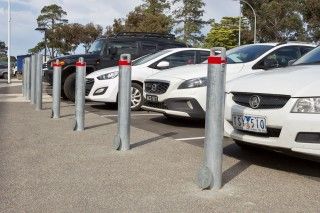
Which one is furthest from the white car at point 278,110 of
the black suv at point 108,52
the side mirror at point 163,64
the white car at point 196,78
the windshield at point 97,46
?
the windshield at point 97,46

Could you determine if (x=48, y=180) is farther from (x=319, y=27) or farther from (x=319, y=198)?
(x=319, y=27)

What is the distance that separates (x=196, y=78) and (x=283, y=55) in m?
1.68

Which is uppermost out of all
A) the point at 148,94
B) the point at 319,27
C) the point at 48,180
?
the point at 319,27

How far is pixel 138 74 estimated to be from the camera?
10891 mm

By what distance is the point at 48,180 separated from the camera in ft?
15.6

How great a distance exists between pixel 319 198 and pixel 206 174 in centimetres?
97

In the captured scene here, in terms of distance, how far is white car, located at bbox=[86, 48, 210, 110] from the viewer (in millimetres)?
10898

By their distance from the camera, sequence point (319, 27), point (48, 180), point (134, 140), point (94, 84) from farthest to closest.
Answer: point (319, 27) < point (94, 84) < point (134, 140) < point (48, 180)

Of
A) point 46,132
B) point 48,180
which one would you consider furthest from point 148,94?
point 48,180

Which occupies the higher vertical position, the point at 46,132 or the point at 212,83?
the point at 212,83

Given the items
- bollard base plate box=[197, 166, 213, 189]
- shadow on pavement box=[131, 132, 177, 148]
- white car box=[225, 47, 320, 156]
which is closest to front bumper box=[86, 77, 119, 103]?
shadow on pavement box=[131, 132, 177, 148]

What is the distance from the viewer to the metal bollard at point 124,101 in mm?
6109

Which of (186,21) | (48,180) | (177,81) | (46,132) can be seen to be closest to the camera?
(48,180)

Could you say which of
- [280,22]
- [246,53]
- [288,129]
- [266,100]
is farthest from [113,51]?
[280,22]
